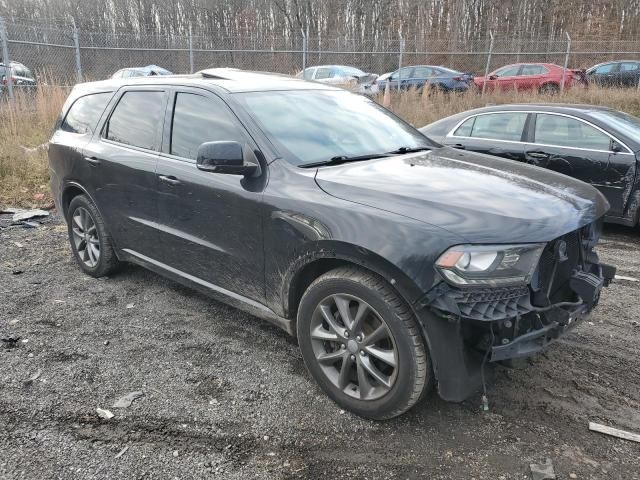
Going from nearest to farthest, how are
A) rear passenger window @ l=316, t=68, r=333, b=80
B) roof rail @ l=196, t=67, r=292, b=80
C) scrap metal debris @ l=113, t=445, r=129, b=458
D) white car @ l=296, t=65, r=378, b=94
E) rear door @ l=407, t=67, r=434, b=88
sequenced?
scrap metal debris @ l=113, t=445, r=129, b=458
roof rail @ l=196, t=67, r=292, b=80
rear door @ l=407, t=67, r=434, b=88
white car @ l=296, t=65, r=378, b=94
rear passenger window @ l=316, t=68, r=333, b=80

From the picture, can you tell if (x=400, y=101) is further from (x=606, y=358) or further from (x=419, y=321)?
(x=419, y=321)

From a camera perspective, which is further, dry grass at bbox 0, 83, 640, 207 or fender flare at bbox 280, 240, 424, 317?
dry grass at bbox 0, 83, 640, 207

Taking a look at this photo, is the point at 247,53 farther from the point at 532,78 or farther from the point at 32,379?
the point at 32,379

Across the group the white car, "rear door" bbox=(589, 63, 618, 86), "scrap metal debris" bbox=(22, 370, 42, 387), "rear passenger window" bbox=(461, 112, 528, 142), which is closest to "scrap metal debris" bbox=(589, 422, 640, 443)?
"scrap metal debris" bbox=(22, 370, 42, 387)

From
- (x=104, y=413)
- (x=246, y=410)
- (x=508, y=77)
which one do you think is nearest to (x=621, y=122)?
(x=246, y=410)

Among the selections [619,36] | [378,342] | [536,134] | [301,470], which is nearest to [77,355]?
[301,470]

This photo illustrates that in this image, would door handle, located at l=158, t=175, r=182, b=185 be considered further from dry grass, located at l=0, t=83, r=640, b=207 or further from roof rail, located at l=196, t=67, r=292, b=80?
dry grass, located at l=0, t=83, r=640, b=207

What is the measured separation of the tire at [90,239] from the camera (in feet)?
15.1

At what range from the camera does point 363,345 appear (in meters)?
2.73

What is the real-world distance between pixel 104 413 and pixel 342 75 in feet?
48.8

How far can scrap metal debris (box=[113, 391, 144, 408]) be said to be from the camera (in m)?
2.97

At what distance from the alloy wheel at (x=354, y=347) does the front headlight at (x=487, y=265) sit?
44cm

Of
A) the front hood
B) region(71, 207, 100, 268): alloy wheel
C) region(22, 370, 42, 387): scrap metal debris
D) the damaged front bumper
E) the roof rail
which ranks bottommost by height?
region(22, 370, 42, 387): scrap metal debris

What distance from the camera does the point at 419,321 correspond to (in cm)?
246
